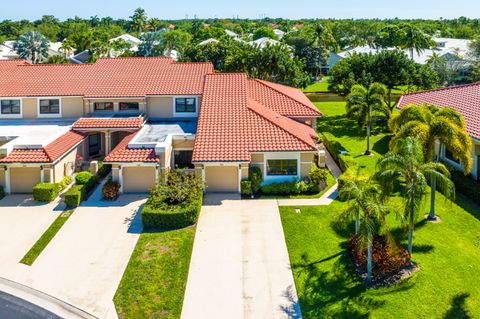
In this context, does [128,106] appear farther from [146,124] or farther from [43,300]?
[43,300]

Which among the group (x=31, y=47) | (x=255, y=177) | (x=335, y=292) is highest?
(x=31, y=47)

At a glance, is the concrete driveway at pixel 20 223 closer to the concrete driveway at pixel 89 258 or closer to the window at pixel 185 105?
the concrete driveway at pixel 89 258

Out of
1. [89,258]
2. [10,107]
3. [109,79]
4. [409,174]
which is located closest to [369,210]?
[409,174]

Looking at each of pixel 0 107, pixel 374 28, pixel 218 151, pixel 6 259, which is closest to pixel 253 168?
pixel 218 151

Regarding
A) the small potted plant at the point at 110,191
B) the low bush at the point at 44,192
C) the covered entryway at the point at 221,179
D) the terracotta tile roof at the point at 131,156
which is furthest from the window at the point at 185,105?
the low bush at the point at 44,192

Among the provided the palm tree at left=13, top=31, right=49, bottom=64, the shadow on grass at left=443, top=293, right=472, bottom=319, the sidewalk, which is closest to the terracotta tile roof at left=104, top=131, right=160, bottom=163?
the sidewalk

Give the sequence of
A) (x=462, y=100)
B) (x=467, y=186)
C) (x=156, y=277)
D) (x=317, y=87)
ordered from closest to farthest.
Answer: (x=156, y=277)
(x=467, y=186)
(x=462, y=100)
(x=317, y=87)

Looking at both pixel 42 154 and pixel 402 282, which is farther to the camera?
pixel 42 154
